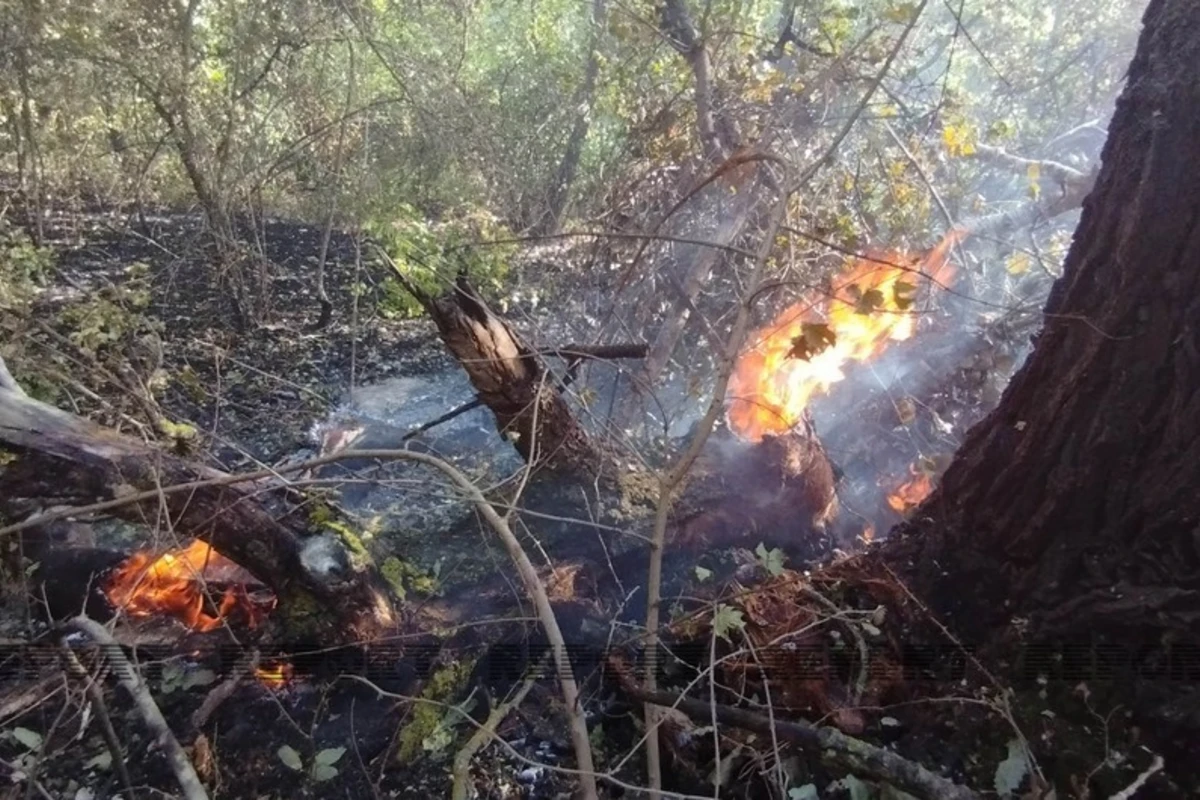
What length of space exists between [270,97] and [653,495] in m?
3.95

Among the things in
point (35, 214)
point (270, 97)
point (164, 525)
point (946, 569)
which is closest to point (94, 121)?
point (35, 214)

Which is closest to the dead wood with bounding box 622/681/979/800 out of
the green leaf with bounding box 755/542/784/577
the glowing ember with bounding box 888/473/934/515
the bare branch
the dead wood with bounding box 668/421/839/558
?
the green leaf with bounding box 755/542/784/577

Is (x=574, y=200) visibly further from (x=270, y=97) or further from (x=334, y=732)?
(x=334, y=732)

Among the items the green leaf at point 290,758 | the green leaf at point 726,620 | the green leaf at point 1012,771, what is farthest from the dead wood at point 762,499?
the green leaf at point 290,758

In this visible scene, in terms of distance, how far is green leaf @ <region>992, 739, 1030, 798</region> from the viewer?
6.17 feet

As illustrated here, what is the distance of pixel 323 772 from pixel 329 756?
Answer: 0.15 feet

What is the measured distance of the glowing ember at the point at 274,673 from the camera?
7.97 ft

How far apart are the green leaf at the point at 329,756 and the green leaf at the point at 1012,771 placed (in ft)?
6.13

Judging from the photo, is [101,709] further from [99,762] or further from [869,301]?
[869,301]

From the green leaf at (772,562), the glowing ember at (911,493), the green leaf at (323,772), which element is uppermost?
the glowing ember at (911,493)

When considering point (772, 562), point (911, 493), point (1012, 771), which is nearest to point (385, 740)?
point (772, 562)

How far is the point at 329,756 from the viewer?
7.25ft

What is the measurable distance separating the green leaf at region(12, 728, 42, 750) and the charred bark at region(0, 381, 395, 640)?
0.66 m

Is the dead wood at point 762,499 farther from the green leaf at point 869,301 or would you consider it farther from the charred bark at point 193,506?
the green leaf at point 869,301
